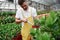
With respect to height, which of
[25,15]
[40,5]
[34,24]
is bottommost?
[40,5]

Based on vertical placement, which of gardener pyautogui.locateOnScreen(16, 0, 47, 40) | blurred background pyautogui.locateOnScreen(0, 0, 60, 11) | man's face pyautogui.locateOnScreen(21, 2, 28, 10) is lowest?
blurred background pyautogui.locateOnScreen(0, 0, 60, 11)

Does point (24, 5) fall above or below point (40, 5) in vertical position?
above

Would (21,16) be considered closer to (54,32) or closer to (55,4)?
(54,32)

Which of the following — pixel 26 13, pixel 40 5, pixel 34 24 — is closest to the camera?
pixel 34 24

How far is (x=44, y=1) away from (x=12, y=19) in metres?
5.66

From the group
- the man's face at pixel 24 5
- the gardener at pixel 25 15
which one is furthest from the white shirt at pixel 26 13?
the man's face at pixel 24 5

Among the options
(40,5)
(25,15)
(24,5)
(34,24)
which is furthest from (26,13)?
(40,5)

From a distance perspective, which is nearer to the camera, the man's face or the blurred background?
the man's face

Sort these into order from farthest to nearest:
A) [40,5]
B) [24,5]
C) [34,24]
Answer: [40,5]
[24,5]
[34,24]

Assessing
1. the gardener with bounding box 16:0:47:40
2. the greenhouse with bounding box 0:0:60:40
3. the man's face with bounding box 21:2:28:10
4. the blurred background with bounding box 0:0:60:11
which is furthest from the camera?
the blurred background with bounding box 0:0:60:11

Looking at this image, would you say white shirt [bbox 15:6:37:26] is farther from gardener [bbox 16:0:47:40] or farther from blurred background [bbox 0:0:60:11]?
blurred background [bbox 0:0:60:11]

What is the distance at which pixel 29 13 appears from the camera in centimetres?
397

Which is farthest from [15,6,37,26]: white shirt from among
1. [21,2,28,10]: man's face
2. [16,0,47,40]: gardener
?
[21,2,28,10]: man's face

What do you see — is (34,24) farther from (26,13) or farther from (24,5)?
(26,13)
